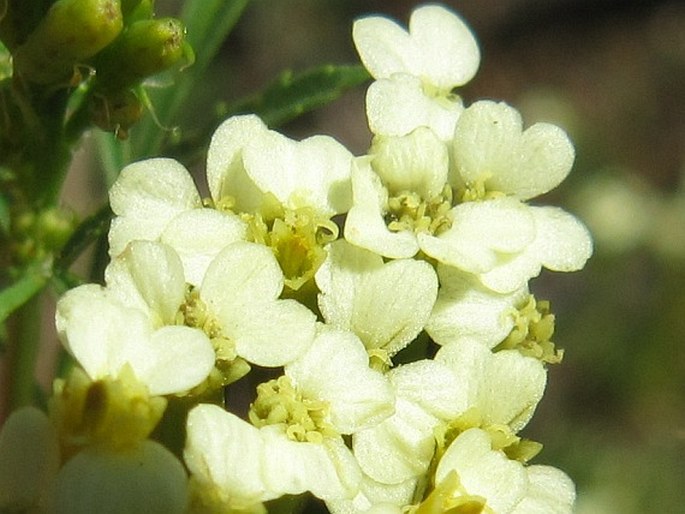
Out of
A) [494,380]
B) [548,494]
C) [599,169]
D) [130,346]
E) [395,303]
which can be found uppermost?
[130,346]

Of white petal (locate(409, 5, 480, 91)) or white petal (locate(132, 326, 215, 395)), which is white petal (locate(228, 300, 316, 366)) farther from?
white petal (locate(409, 5, 480, 91))

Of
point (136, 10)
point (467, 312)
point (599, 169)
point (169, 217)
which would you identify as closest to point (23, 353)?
point (169, 217)

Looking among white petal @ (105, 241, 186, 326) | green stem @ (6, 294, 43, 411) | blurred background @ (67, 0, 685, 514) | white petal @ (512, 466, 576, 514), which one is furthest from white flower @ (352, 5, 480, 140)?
blurred background @ (67, 0, 685, 514)

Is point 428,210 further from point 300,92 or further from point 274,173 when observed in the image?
point 300,92

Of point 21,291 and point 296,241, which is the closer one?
point 296,241

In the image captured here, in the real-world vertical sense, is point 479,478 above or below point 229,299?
below

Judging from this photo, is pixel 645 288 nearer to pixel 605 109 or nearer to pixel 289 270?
pixel 605 109

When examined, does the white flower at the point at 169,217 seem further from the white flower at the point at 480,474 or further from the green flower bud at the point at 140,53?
the white flower at the point at 480,474
